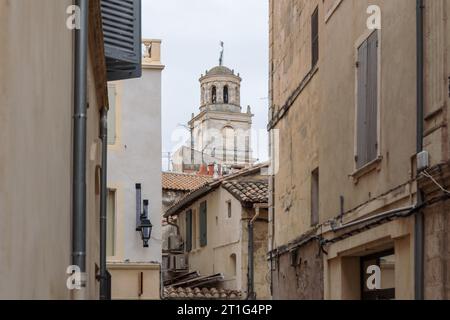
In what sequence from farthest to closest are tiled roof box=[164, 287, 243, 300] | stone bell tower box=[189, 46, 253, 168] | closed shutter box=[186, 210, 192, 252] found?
1. stone bell tower box=[189, 46, 253, 168]
2. closed shutter box=[186, 210, 192, 252]
3. tiled roof box=[164, 287, 243, 300]

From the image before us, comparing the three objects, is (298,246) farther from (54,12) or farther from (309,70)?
(54,12)

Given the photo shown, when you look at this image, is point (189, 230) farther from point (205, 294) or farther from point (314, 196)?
point (314, 196)

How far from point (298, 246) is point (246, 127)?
89518mm

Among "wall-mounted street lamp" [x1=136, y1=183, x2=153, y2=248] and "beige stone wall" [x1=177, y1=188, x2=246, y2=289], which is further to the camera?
"beige stone wall" [x1=177, y1=188, x2=246, y2=289]

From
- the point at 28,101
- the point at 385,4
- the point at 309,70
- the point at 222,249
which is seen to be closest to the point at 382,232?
the point at 385,4

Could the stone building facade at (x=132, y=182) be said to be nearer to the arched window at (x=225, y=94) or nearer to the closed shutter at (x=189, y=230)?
the closed shutter at (x=189, y=230)

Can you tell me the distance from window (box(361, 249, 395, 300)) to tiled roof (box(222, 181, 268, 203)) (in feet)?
52.9

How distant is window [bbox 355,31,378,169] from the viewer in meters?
13.5

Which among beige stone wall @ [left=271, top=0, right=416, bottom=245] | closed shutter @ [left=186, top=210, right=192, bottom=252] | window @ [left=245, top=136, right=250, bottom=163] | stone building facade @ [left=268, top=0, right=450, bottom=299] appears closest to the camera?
stone building facade @ [left=268, top=0, right=450, bottom=299]

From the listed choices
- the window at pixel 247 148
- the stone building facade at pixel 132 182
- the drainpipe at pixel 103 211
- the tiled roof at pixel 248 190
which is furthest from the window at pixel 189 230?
the window at pixel 247 148

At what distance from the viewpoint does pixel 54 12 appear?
844cm

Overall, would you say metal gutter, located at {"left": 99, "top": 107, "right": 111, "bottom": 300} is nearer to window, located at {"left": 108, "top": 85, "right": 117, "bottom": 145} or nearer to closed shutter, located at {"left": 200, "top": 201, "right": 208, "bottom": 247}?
window, located at {"left": 108, "top": 85, "right": 117, "bottom": 145}

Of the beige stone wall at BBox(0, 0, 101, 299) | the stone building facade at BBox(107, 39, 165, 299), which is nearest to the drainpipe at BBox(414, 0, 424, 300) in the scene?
the beige stone wall at BBox(0, 0, 101, 299)

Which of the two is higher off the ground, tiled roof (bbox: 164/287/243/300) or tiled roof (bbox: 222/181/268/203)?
tiled roof (bbox: 222/181/268/203)
